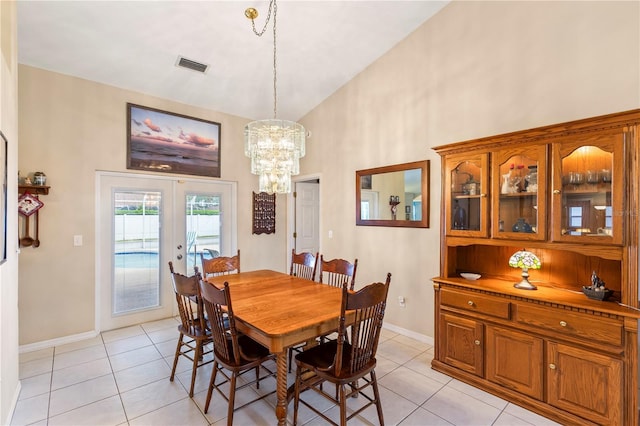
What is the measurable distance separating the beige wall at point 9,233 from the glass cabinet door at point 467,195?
334 centimetres

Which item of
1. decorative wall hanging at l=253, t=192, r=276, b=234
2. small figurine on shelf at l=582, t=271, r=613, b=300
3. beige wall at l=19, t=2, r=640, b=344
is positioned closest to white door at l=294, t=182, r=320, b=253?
decorative wall hanging at l=253, t=192, r=276, b=234

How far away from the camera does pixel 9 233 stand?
2.17m

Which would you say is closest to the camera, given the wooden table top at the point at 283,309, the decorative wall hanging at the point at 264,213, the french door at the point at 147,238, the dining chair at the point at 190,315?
the wooden table top at the point at 283,309

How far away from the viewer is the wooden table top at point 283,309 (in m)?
1.84

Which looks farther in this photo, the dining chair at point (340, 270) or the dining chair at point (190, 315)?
the dining chair at point (340, 270)

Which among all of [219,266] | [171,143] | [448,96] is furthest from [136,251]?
[448,96]

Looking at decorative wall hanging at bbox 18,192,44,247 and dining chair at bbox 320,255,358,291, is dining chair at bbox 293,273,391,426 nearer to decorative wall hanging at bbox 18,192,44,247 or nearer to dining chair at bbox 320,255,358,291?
dining chair at bbox 320,255,358,291

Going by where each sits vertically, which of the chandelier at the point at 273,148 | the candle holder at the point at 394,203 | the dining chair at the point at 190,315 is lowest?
the dining chair at the point at 190,315

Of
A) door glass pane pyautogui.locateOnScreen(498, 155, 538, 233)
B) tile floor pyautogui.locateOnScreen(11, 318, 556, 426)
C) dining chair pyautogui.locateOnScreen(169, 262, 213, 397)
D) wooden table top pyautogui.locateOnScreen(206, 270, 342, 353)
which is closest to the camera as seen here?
wooden table top pyautogui.locateOnScreen(206, 270, 342, 353)

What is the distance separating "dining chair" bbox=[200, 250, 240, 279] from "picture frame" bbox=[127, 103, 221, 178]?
1.53m

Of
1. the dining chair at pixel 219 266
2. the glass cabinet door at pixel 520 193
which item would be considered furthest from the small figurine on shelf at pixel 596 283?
the dining chair at pixel 219 266

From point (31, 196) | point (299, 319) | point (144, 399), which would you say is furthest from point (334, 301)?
point (31, 196)

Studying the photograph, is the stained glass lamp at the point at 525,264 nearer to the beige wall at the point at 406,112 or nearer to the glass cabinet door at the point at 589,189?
the glass cabinet door at the point at 589,189

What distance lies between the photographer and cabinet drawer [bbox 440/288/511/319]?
245cm
